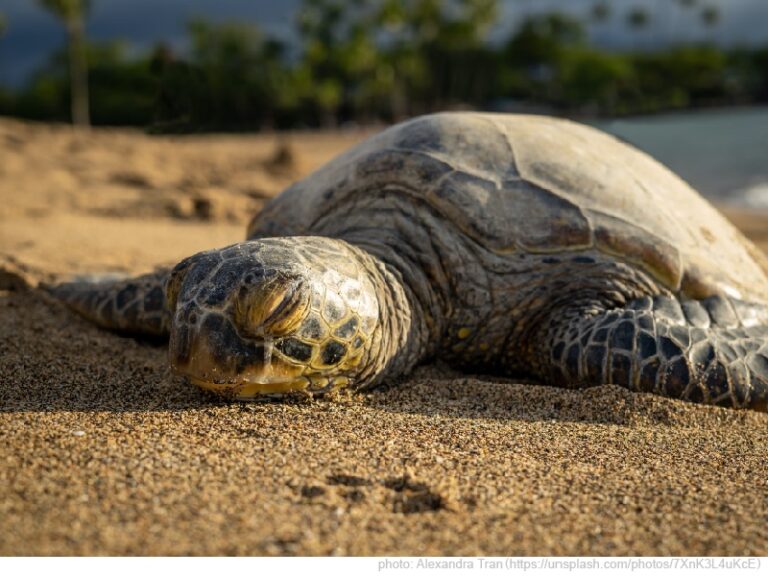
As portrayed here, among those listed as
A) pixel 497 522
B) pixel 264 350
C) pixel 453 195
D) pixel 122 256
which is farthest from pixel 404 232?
pixel 122 256

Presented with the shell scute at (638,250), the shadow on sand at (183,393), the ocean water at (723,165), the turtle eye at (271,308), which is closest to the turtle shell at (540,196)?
the shell scute at (638,250)

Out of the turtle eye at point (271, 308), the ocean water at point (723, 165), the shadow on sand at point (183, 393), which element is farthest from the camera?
the ocean water at point (723, 165)

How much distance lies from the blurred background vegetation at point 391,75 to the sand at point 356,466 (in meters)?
16.0

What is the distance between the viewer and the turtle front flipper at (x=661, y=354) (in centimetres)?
260

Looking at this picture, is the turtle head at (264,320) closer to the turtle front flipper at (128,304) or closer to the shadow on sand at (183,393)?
the shadow on sand at (183,393)

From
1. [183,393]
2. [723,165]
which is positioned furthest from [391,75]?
[183,393]

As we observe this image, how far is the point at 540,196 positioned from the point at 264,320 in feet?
4.68

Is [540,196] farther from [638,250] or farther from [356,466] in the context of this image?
[356,466]

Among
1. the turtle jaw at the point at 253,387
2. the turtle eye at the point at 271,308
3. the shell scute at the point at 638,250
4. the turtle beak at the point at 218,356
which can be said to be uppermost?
the shell scute at the point at 638,250

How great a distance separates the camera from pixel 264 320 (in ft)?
7.11

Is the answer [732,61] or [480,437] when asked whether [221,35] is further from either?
[732,61]

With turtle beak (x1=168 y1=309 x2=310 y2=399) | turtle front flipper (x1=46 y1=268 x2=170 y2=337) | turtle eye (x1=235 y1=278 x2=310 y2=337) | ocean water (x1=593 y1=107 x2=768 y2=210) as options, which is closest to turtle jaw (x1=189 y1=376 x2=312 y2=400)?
turtle beak (x1=168 y1=309 x2=310 y2=399)

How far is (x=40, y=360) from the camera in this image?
2.67m

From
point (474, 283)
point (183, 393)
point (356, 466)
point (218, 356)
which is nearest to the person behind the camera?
point (356, 466)
